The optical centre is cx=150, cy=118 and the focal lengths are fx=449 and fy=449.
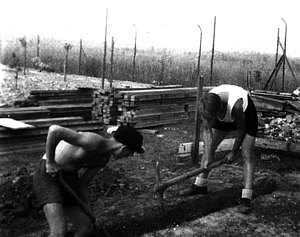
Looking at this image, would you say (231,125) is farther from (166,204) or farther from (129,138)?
(129,138)

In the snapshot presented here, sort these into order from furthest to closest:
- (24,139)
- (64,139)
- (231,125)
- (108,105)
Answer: (108,105) → (24,139) → (231,125) → (64,139)

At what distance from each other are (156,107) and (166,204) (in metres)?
5.39

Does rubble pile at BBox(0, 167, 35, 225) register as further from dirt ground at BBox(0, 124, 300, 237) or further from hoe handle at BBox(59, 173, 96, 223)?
hoe handle at BBox(59, 173, 96, 223)

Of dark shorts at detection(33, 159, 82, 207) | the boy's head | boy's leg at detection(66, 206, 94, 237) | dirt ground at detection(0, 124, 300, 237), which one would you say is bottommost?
dirt ground at detection(0, 124, 300, 237)

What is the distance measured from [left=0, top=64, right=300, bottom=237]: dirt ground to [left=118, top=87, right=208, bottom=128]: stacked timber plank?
2658 millimetres

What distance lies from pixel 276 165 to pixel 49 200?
5.06 metres

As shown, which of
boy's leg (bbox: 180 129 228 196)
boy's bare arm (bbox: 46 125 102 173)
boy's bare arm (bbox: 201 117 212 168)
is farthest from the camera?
boy's leg (bbox: 180 129 228 196)

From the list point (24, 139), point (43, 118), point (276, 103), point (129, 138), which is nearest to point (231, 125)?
point (129, 138)

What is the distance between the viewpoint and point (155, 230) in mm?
4664

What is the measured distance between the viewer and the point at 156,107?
10.4 meters

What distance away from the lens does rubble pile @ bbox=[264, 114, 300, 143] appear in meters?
9.05

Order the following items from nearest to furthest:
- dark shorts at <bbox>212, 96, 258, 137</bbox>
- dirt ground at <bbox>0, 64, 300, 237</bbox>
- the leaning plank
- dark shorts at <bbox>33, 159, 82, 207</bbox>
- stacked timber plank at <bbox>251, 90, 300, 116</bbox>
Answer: dark shorts at <bbox>33, 159, 82, 207</bbox> < dirt ground at <bbox>0, 64, 300, 237</bbox> < dark shorts at <bbox>212, 96, 258, 137</bbox> < the leaning plank < stacked timber plank at <bbox>251, 90, 300, 116</bbox>

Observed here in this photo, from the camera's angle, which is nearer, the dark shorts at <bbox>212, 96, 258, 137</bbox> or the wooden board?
the dark shorts at <bbox>212, 96, 258, 137</bbox>

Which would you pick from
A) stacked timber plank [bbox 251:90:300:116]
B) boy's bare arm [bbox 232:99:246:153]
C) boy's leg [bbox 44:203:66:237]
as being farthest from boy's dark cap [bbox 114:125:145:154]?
stacked timber plank [bbox 251:90:300:116]
